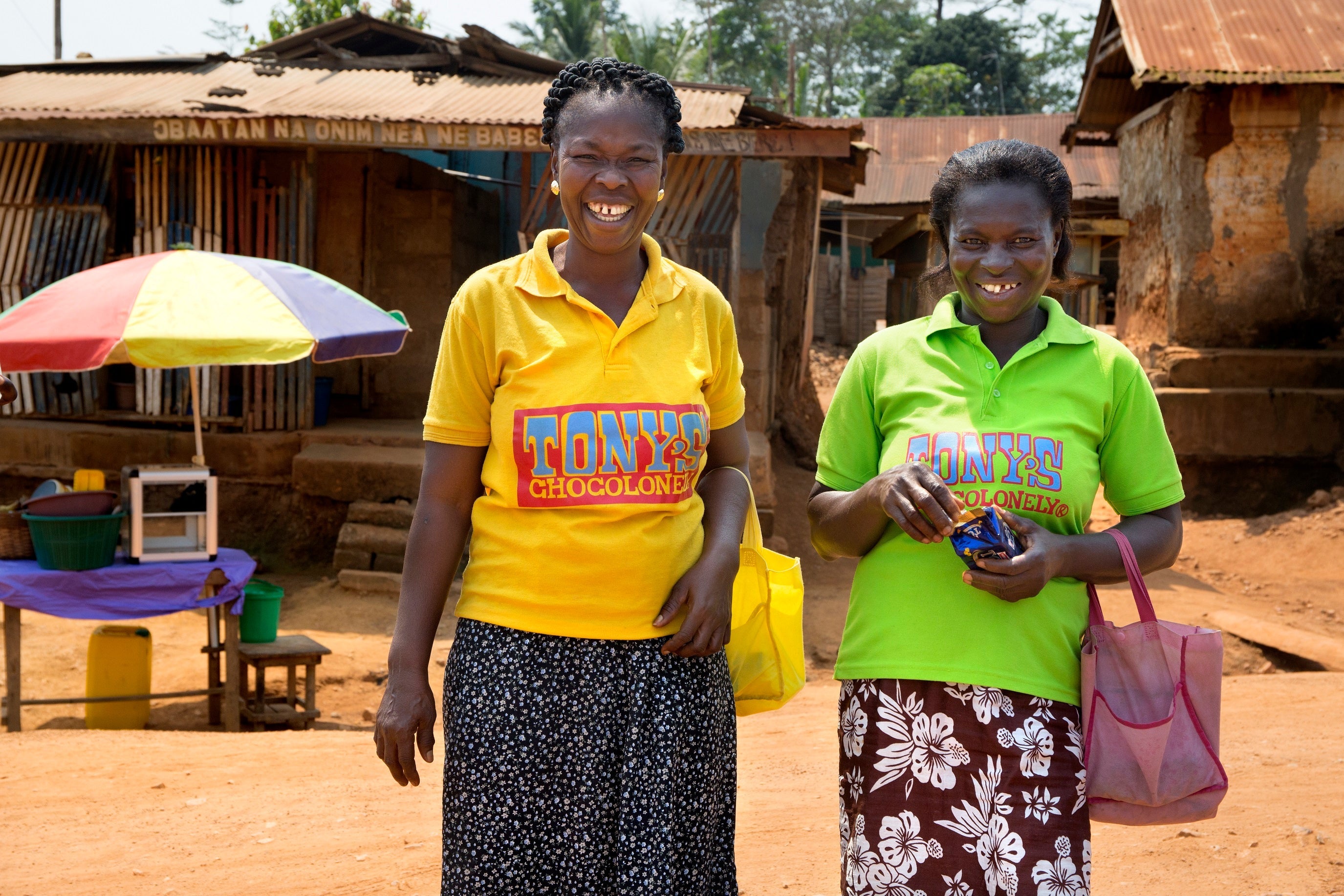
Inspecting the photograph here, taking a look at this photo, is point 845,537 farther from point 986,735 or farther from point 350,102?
point 350,102

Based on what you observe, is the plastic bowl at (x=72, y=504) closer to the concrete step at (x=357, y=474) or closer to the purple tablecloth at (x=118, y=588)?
the purple tablecloth at (x=118, y=588)

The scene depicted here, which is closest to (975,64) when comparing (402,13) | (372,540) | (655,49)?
(655,49)

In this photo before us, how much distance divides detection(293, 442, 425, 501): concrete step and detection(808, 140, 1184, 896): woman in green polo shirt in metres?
7.07

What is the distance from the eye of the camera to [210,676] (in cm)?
598

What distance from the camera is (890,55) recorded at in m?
34.9

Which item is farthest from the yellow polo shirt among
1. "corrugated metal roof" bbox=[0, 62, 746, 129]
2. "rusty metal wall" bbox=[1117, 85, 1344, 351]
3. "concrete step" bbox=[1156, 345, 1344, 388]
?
"rusty metal wall" bbox=[1117, 85, 1344, 351]

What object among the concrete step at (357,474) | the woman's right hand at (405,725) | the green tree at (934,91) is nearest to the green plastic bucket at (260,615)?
the concrete step at (357,474)

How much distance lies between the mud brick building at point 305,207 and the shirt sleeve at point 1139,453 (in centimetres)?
634

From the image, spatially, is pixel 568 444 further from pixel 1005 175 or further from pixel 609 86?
pixel 1005 175

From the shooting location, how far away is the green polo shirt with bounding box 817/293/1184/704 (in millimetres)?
1808

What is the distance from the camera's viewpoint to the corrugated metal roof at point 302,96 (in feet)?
27.7

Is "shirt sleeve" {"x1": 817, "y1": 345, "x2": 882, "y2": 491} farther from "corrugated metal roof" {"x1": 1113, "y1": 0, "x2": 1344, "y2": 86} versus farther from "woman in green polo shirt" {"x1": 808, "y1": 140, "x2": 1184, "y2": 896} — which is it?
"corrugated metal roof" {"x1": 1113, "y1": 0, "x2": 1344, "y2": 86}

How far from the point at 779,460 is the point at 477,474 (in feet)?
30.9

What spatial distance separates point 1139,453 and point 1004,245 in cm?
40
